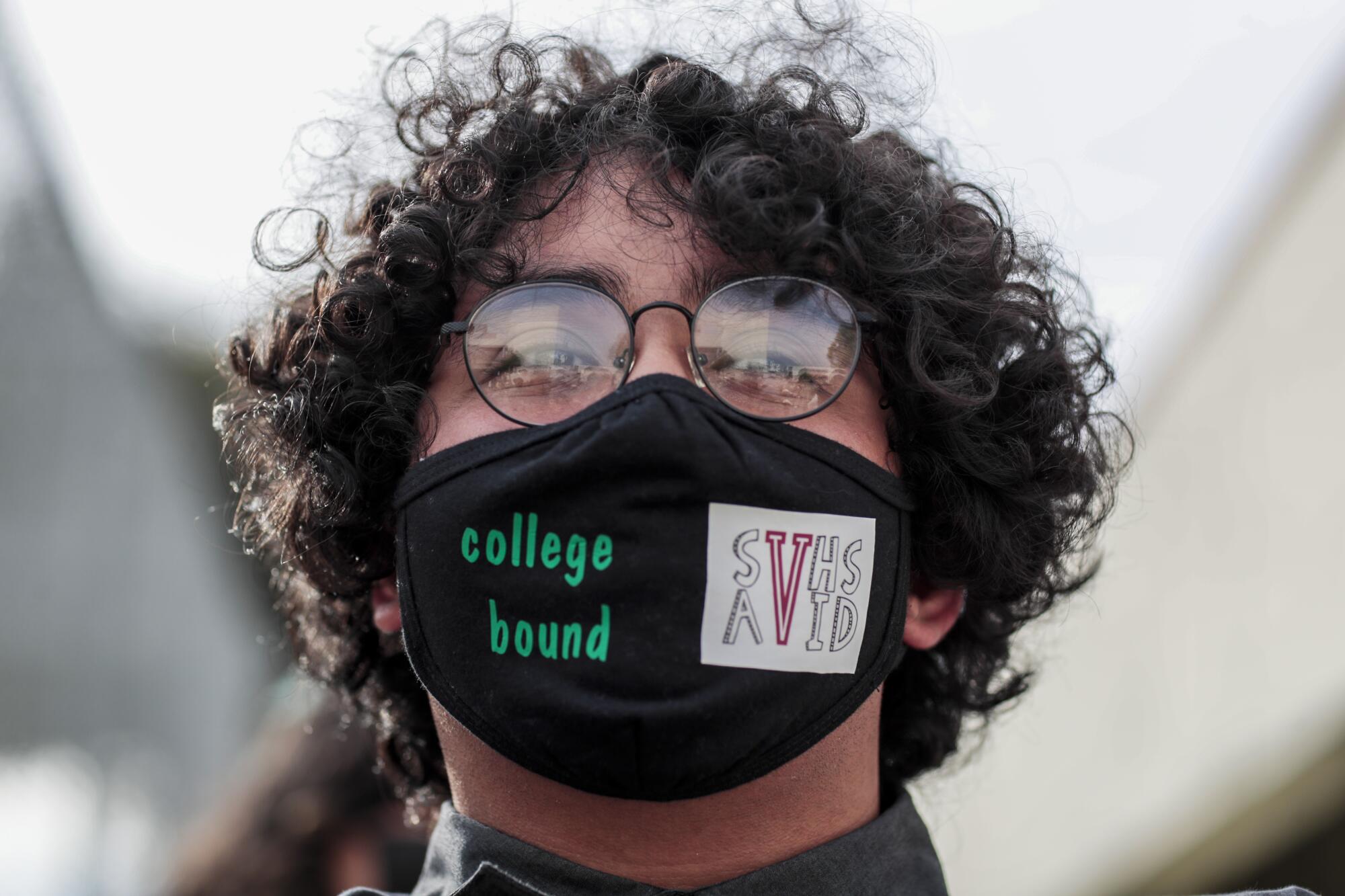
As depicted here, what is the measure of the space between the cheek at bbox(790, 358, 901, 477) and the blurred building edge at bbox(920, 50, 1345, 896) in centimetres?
259

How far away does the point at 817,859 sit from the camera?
71.3 inches

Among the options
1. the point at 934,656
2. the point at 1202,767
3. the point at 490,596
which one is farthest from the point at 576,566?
the point at 1202,767

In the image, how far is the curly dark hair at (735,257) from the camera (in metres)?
2.05

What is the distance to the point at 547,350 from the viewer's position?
6.15ft

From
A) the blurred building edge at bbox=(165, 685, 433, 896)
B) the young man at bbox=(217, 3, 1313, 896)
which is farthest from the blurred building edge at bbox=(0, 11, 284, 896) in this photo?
the young man at bbox=(217, 3, 1313, 896)

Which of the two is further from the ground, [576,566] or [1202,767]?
[576,566]

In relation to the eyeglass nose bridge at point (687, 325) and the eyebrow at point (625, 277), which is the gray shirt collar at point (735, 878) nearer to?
the eyeglass nose bridge at point (687, 325)

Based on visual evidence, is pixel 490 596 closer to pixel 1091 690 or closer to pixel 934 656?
pixel 934 656

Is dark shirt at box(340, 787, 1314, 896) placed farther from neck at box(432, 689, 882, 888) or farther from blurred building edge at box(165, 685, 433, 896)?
blurred building edge at box(165, 685, 433, 896)

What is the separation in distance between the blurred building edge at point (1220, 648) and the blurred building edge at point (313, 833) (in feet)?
7.13

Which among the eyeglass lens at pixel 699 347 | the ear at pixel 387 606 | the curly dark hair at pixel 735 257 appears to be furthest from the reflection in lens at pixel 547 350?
the ear at pixel 387 606

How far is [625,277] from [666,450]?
1.20ft

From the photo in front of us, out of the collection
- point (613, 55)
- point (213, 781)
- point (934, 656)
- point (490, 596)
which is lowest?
point (213, 781)

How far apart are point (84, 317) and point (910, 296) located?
791 centimetres
